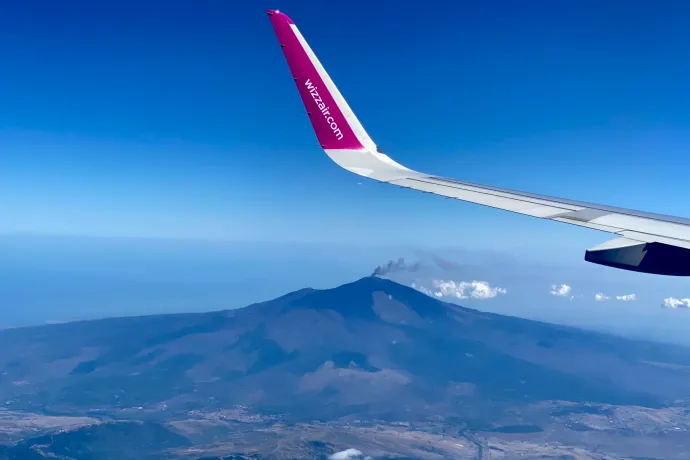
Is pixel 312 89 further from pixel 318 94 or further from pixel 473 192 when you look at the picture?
pixel 473 192

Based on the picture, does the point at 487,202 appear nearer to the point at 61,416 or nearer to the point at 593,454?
the point at 593,454

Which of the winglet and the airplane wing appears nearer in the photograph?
the airplane wing

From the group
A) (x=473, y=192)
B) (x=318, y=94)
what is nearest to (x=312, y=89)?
(x=318, y=94)

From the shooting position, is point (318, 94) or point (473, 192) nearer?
point (318, 94)

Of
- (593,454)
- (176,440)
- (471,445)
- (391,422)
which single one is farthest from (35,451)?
(593,454)

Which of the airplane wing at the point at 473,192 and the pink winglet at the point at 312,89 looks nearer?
the airplane wing at the point at 473,192

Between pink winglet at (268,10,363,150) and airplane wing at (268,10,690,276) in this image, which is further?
pink winglet at (268,10,363,150)

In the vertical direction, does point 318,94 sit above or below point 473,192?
above
